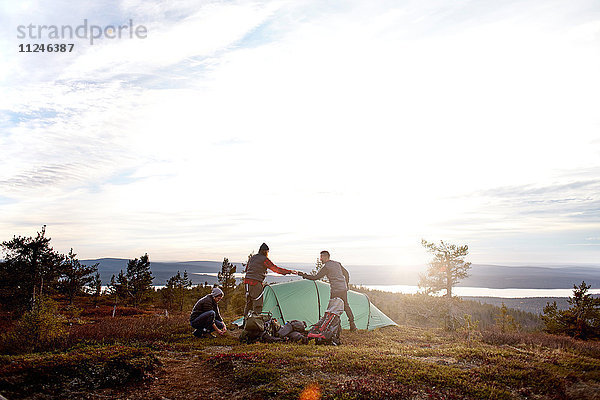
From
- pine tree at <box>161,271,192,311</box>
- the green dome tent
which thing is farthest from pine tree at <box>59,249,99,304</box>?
the green dome tent

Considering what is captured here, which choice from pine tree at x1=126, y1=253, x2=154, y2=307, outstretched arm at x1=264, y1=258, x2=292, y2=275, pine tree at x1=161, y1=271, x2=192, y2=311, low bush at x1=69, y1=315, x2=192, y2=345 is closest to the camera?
low bush at x1=69, y1=315, x2=192, y2=345

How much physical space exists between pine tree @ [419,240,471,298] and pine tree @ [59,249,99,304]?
41078mm

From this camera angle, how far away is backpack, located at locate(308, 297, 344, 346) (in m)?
14.2

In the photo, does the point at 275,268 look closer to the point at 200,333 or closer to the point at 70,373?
the point at 200,333

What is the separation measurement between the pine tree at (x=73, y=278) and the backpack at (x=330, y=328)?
39.0 metres

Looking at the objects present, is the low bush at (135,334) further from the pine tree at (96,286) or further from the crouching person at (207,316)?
the pine tree at (96,286)

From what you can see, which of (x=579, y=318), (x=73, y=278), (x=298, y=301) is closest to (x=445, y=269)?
(x=579, y=318)

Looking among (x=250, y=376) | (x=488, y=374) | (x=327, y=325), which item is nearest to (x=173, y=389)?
(x=250, y=376)

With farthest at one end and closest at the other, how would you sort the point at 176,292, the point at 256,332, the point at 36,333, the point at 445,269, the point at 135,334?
the point at 176,292 → the point at 445,269 → the point at 135,334 → the point at 256,332 → the point at 36,333

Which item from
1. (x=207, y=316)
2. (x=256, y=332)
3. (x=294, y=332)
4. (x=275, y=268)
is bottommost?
(x=294, y=332)

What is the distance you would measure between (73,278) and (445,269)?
45210mm

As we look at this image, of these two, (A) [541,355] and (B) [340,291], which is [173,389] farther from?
(A) [541,355]

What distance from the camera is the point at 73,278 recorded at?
150 feet

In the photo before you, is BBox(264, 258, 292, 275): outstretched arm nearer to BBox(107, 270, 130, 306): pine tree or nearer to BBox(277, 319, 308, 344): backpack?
BBox(277, 319, 308, 344): backpack
